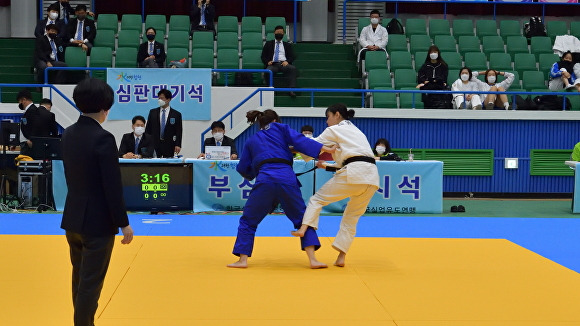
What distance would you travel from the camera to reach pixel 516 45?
19391 mm

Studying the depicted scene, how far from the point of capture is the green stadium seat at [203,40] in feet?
59.9

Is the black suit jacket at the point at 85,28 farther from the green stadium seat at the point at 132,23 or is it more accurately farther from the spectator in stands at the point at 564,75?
the spectator in stands at the point at 564,75

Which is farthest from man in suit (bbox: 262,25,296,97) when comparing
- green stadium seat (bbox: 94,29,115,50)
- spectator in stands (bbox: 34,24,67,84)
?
spectator in stands (bbox: 34,24,67,84)

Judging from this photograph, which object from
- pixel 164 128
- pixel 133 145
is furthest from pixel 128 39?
pixel 133 145

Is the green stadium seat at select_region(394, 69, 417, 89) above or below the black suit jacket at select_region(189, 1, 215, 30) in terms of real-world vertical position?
below

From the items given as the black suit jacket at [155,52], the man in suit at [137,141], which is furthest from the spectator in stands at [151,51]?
the man in suit at [137,141]

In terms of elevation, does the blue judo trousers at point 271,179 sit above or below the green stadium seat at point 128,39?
below

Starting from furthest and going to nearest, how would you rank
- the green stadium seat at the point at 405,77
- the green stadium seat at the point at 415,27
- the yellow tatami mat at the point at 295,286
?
the green stadium seat at the point at 415,27 < the green stadium seat at the point at 405,77 < the yellow tatami mat at the point at 295,286

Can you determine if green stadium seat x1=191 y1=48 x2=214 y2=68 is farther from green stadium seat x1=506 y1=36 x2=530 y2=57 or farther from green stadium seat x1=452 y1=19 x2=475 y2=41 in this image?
green stadium seat x1=506 y1=36 x2=530 y2=57

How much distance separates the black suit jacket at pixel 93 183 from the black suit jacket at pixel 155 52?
41.5 feet

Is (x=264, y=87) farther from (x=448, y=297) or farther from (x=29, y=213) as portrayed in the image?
(x=448, y=297)

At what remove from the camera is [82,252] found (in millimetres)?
4785

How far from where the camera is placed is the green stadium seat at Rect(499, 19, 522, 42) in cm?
2019

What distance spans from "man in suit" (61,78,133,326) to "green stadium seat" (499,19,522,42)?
17108 millimetres
